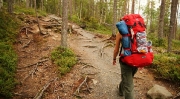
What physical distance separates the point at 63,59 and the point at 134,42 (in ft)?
17.0

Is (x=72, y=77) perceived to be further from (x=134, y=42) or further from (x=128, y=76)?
(x=134, y=42)

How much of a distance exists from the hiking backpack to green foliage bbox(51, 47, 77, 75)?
14.1 feet

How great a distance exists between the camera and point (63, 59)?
8.72m

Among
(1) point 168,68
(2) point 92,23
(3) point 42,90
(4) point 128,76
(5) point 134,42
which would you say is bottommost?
(3) point 42,90

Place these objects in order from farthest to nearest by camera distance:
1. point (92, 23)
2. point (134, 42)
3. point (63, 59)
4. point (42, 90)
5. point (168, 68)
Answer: point (92, 23)
point (63, 59)
point (168, 68)
point (42, 90)
point (134, 42)

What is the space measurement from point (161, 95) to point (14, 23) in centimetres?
1137

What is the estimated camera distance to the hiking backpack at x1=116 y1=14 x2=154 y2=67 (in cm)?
416

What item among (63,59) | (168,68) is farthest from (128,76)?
(63,59)

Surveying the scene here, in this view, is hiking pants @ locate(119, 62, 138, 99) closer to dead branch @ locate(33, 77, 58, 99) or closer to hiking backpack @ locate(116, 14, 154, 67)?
hiking backpack @ locate(116, 14, 154, 67)

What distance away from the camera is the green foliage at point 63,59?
26.6 ft

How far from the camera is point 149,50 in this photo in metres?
4.34

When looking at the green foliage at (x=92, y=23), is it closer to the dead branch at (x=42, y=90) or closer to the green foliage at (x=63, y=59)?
the green foliage at (x=63, y=59)

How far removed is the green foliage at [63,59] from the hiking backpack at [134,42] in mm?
4310

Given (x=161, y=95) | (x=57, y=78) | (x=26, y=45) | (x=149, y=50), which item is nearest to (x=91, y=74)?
(x=57, y=78)
